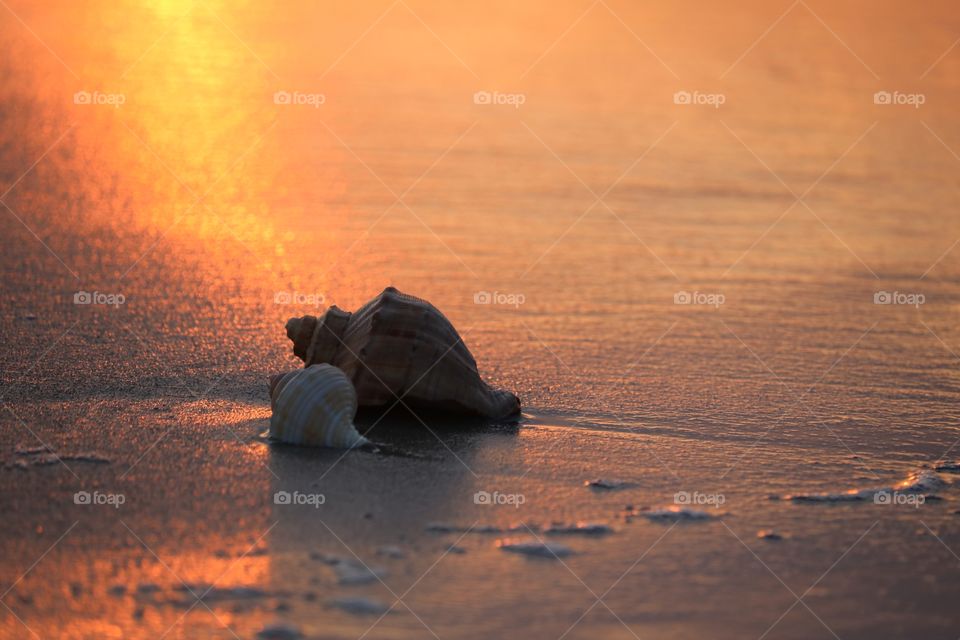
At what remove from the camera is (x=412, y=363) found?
6.09m

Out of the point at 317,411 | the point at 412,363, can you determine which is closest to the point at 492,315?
the point at 412,363

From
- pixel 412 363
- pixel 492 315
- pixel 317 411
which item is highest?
pixel 492 315

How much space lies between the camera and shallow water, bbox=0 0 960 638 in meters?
4.30

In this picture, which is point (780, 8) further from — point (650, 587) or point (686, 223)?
point (650, 587)

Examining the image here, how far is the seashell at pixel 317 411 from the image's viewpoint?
5.64 meters

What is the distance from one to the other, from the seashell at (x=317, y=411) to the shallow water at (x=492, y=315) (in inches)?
5.9

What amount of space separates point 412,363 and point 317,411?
2.09 feet

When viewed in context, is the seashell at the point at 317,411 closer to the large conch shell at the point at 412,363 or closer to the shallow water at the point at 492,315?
the shallow water at the point at 492,315

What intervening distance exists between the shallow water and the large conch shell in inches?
9.3

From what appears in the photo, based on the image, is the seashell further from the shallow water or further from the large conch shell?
the large conch shell

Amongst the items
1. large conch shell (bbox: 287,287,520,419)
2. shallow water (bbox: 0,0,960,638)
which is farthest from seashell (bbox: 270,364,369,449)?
large conch shell (bbox: 287,287,520,419)

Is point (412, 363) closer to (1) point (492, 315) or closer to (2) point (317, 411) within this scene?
(2) point (317, 411)

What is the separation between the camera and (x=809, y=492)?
5312 mm

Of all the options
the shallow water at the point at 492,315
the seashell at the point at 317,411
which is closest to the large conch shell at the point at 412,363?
the shallow water at the point at 492,315
